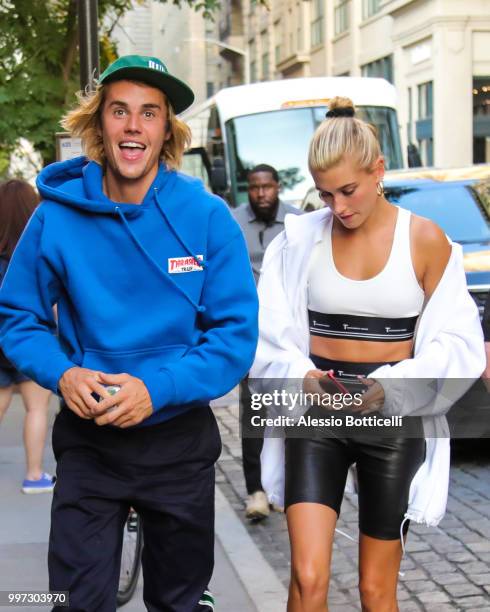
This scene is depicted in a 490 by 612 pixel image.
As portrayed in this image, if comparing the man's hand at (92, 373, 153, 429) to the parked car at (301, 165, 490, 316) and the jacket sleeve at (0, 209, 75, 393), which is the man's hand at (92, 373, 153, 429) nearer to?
the jacket sleeve at (0, 209, 75, 393)

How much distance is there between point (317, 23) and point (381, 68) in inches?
338

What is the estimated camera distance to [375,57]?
120ft

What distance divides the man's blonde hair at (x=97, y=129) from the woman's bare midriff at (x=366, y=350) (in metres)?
0.76

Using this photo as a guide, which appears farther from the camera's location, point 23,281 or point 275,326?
point 275,326

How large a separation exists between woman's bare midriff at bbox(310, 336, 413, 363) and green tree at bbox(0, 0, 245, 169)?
28.5ft

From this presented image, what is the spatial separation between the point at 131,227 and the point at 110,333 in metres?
0.31

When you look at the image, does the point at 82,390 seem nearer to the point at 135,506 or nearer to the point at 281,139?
the point at 135,506

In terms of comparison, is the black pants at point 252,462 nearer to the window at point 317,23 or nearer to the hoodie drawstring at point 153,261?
the hoodie drawstring at point 153,261

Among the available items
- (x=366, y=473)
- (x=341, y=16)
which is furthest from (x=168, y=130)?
(x=341, y=16)

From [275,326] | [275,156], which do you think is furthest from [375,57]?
[275,326]

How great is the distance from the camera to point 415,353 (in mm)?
3750

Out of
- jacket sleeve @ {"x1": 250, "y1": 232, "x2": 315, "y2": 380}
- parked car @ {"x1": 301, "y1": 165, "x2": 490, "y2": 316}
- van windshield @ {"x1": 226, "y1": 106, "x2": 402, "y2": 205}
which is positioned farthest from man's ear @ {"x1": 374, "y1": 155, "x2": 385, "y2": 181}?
van windshield @ {"x1": 226, "y1": 106, "x2": 402, "y2": 205}

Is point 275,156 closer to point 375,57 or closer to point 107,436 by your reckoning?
point 107,436

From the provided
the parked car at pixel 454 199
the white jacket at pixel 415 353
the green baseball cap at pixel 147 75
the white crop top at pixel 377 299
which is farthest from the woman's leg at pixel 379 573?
the parked car at pixel 454 199
